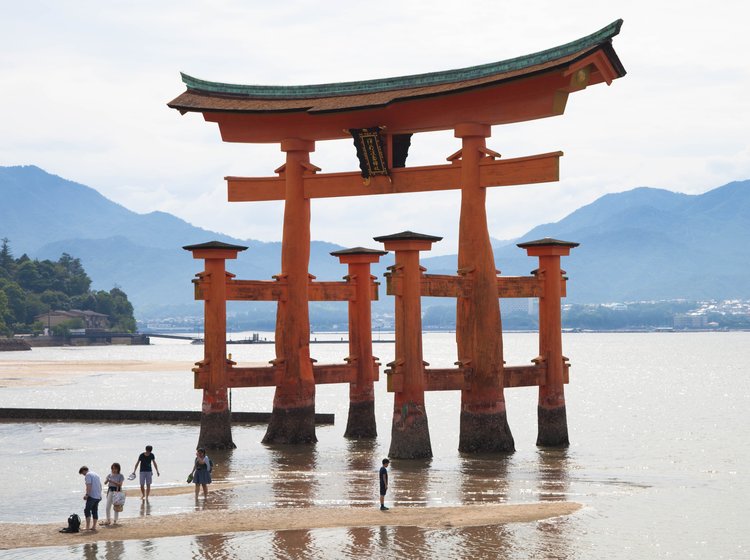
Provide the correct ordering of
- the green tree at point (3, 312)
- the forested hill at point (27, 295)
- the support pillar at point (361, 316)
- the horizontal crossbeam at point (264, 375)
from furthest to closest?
the forested hill at point (27, 295) < the green tree at point (3, 312) < the support pillar at point (361, 316) < the horizontal crossbeam at point (264, 375)

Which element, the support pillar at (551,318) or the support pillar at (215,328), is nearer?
the support pillar at (215,328)

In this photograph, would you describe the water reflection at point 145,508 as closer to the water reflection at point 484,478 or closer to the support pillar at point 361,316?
the water reflection at point 484,478

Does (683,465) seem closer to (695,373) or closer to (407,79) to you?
(407,79)

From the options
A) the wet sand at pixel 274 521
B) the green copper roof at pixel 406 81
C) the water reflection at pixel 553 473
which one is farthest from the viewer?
the green copper roof at pixel 406 81

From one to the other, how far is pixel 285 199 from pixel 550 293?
9.07 metres

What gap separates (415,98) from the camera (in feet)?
105

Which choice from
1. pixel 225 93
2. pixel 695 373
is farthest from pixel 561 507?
pixel 695 373

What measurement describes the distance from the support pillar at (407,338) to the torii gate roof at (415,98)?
4504mm

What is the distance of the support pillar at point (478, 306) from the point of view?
31.5m

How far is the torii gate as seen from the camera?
3047 cm

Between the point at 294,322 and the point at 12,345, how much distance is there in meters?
134

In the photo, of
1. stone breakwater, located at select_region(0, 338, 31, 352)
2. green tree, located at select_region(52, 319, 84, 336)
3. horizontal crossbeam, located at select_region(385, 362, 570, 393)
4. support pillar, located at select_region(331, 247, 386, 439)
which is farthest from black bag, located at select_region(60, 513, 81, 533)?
green tree, located at select_region(52, 319, 84, 336)

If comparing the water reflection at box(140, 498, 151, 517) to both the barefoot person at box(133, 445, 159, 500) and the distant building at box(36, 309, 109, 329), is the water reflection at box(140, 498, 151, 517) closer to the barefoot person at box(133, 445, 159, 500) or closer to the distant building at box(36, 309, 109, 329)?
the barefoot person at box(133, 445, 159, 500)

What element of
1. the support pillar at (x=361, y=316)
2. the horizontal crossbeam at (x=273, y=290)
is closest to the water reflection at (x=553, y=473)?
the support pillar at (x=361, y=316)
